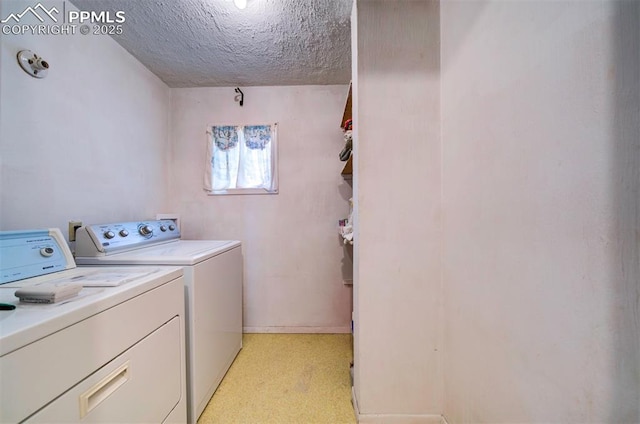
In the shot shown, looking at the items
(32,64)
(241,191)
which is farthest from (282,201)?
(32,64)

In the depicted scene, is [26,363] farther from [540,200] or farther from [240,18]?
[240,18]

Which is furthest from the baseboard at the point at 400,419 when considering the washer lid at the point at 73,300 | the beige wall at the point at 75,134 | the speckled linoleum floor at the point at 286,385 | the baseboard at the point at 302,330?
the beige wall at the point at 75,134

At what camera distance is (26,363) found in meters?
0.52

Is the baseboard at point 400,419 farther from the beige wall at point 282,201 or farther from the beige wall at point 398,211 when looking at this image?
the beige wall at point 282,201

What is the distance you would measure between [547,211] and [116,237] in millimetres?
2028

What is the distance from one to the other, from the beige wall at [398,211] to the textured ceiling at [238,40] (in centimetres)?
49

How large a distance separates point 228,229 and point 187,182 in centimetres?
63

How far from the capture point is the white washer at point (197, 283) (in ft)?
3.93

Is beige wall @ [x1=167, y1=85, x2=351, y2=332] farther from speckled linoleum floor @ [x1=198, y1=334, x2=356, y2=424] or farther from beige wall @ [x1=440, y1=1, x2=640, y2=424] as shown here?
beige wall @ [x1=440, y1=1, x2=640, y2=424]

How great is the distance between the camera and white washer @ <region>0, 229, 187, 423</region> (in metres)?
0.52

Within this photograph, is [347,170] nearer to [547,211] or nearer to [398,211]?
[398,211]

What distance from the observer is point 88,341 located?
0.66 m

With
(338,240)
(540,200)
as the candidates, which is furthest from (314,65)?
(540,200)

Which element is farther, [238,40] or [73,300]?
[238,40]
